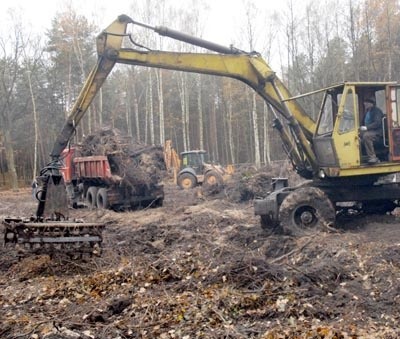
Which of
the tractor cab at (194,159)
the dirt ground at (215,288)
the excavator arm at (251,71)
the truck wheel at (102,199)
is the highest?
the excavator arm at (251,71)

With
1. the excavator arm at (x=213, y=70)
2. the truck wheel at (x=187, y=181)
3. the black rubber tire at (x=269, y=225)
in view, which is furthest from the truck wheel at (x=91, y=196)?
the black rubber tire at (x=269, y=225)

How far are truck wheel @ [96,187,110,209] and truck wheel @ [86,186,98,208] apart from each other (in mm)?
423

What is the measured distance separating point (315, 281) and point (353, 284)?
0.46 meters

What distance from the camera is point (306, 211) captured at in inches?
379

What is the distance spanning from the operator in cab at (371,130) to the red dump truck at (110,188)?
310 inches

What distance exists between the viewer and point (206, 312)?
526 centimetres

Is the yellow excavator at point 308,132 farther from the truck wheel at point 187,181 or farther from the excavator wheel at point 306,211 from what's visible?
the truck wheel at point 187,181

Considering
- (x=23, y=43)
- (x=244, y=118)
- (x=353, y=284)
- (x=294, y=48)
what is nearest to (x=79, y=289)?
(x=353, y=284)

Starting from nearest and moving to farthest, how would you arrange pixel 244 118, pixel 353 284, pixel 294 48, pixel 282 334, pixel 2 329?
pixel 282 334
pixel 2 329
pixel 353 284
pixel 294 48
pixel 244 118

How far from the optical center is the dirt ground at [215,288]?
4.93 metres

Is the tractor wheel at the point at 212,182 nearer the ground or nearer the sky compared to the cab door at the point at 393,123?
nearer the ground

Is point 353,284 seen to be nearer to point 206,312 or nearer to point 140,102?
point 206,312

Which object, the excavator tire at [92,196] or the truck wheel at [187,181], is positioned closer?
the excavator tire at [92,196]

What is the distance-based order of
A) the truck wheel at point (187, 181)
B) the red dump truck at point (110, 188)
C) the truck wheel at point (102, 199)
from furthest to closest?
the truck wheel at point (187, 181) → the truck wheel at point (102, 199) → the red dump truck at point (110, 188)
